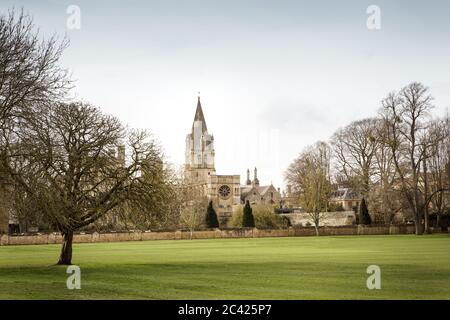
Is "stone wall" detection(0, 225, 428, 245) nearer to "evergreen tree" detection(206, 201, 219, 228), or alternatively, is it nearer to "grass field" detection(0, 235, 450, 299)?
"evergreen tree" detection(206, 201, 219, 228)

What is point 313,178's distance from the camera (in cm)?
9344

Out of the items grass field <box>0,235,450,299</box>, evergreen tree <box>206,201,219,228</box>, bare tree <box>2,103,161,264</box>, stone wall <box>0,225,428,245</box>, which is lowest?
stone wall <box>0,225,428,245</box>

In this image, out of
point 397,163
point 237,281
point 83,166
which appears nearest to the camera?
point 237,281

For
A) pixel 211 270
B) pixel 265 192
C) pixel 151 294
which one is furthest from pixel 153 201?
pixel 265 192

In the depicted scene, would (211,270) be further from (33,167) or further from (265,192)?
(265,192)

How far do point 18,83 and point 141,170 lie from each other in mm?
9531

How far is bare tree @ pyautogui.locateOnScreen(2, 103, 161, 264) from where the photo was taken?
92.3 ft

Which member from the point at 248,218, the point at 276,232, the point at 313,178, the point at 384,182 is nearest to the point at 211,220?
the point at 248,218

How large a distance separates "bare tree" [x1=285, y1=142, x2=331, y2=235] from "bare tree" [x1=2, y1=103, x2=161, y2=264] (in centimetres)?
5729

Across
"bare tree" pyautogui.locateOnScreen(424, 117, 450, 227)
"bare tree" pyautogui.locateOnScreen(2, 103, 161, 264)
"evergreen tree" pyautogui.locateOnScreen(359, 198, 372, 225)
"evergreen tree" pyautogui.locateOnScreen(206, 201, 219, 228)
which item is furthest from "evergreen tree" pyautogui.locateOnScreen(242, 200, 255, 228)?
"bare tree" pyautogui.locateOnScreen(2, 103, 161, 264)

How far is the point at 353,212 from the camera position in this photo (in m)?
110

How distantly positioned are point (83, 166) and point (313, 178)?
6372cm

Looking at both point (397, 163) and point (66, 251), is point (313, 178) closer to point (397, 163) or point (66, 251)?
point (397, 163)

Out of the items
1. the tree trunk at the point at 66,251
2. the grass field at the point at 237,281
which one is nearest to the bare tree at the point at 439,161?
the grass field at the point at 237,281
